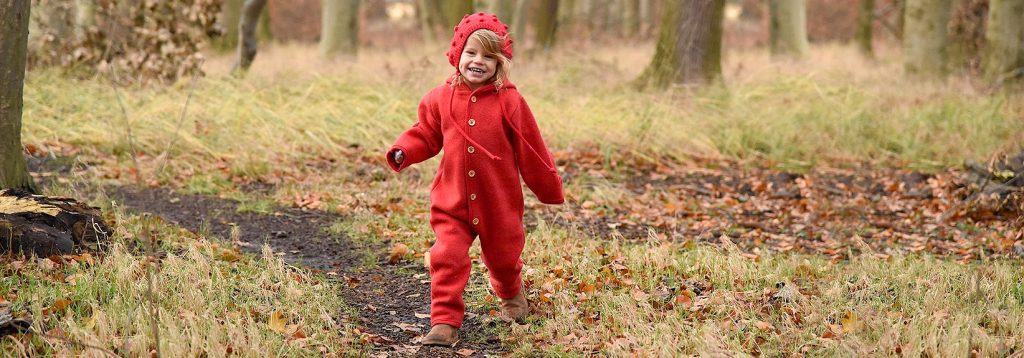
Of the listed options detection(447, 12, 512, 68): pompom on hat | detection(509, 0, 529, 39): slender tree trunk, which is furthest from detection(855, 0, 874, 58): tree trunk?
detection(447, 12, 512, 68): pompom on hat

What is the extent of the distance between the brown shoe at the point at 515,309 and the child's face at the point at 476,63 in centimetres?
105

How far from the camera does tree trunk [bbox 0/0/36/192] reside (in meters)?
5.38

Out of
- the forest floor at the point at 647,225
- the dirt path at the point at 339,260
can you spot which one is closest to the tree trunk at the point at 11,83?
the dirt path at the point at 339,260

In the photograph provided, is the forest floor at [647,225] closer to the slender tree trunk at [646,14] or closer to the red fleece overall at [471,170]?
the red fleece overall at [471,170]

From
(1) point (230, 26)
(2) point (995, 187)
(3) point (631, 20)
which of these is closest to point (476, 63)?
(2) point (995, 187)

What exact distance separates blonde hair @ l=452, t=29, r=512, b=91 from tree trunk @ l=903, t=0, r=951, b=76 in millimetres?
10029

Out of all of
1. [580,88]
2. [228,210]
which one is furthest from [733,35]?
[228,210]

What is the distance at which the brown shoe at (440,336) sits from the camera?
456cm

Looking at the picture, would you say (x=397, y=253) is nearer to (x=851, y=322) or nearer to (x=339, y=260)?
(x=339, y=260)

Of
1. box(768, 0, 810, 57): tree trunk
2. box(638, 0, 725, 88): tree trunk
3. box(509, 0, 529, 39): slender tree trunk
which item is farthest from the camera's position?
box(768, 0, 810, 57): tree trunk

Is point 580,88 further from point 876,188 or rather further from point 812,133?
point 876,188

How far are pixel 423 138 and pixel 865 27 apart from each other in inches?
726

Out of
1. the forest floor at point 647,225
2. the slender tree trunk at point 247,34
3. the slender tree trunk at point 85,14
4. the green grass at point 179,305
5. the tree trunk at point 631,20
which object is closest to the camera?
the green grass at point 179,305

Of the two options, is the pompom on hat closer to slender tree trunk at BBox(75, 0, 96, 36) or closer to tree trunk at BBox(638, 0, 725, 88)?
tree trunk at BBox(638, 0, 725, 88)
